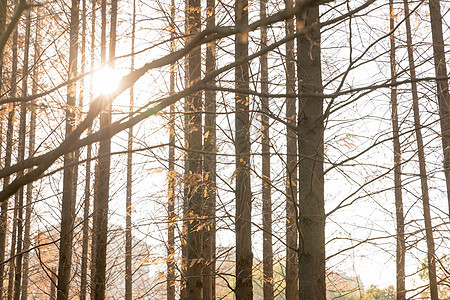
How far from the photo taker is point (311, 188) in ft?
13.4

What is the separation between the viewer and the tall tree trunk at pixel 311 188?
3986mm

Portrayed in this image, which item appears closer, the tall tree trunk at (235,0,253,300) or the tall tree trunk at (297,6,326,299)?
the tall tree trunk at (297,6,326,299)

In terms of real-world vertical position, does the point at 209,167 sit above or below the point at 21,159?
below

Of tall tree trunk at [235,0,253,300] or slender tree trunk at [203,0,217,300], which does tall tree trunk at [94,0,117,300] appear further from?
tall tree trunk at [235,0,253,300]

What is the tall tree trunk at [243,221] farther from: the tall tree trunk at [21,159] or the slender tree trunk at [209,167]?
the tall tree trunk at [21,159]

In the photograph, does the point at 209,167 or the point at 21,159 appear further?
the point at 21,159

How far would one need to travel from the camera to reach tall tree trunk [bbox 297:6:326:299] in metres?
3.99

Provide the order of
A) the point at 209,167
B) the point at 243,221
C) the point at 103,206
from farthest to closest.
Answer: the point at 103,206 < the point at 209,167 < the point at 243,221

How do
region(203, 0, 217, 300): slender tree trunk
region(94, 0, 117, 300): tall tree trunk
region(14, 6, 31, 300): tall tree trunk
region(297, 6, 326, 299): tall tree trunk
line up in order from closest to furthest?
region(297, 6, 326, 299): tall tree trunk, region(203, 0, 217, 300): slender tree trunk, region(94, 0, 117, 300): tall tree trunk, region(14, 6, 31, 300): tall tree trunk

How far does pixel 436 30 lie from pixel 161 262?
582 centimetres

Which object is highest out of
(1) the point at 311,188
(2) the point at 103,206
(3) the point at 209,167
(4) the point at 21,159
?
(4) the point at 21,159

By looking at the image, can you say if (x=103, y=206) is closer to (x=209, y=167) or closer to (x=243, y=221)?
(x=209, y=167)

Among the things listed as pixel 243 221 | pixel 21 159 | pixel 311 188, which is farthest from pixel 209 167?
pixel 21 159

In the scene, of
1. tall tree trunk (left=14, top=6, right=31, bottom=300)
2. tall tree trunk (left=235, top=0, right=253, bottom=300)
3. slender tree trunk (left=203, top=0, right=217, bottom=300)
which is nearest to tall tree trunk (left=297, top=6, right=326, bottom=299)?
slender tree trunk (left=203, top=0, right=217, bottom=300)
